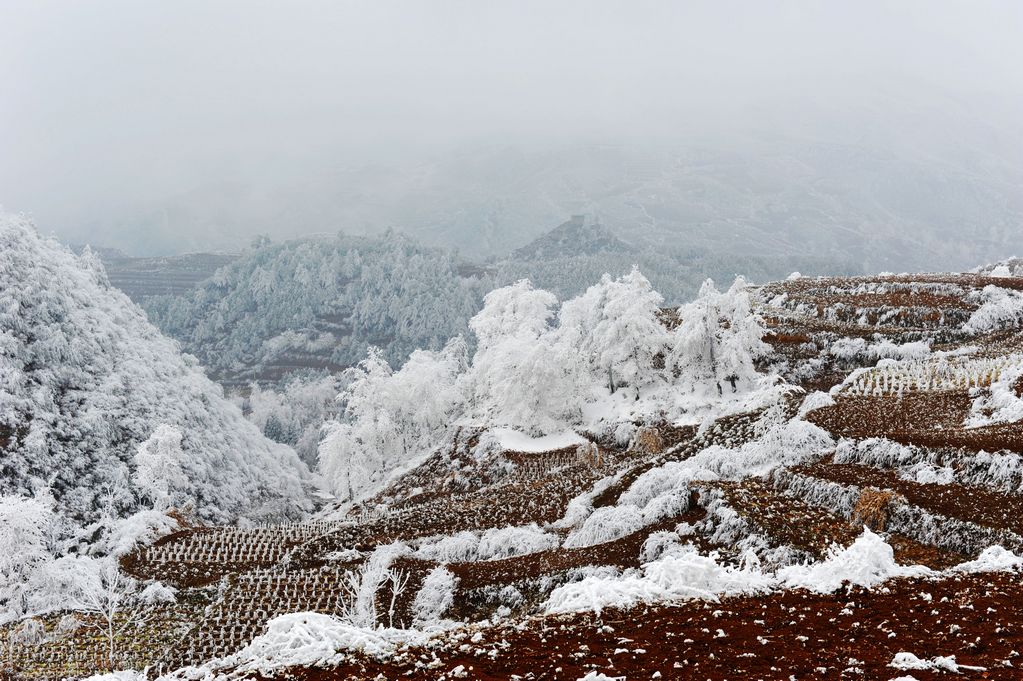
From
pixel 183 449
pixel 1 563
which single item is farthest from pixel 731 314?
pixel 183 449

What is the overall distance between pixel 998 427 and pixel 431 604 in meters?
24.0

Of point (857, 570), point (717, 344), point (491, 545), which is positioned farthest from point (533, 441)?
point (857, 570)

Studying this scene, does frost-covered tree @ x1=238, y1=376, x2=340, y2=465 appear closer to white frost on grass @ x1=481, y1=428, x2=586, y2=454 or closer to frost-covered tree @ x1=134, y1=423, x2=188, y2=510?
frost-covered tree @ x1=134, y1=423, x2=188, y2=510

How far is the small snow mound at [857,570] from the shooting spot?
1341cm

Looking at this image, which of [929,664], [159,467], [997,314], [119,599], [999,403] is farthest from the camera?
[159,467]

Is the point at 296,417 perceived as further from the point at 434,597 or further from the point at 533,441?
the point at 434,597

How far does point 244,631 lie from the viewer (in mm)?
27953

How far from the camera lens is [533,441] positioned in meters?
53.1

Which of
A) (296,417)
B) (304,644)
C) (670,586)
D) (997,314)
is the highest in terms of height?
(304,644)

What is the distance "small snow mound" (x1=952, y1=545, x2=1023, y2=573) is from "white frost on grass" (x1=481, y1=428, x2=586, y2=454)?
36461 millimetres

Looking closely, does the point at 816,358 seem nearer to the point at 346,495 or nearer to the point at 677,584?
the point at 677,584

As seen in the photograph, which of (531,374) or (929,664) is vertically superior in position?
(929,664)

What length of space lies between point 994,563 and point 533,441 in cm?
4019

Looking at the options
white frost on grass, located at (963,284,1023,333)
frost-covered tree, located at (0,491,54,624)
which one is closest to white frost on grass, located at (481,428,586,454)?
frost-covered tree, located at (0,491,54,624)
